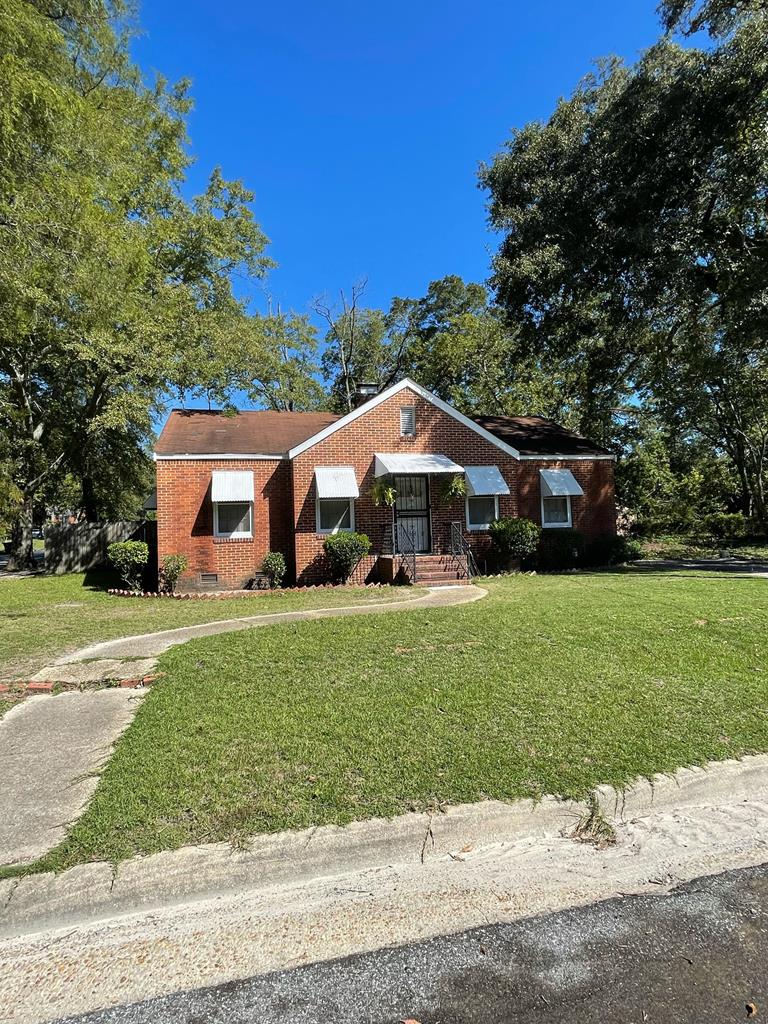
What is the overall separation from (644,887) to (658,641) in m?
4.39

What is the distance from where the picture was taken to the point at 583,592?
10.7 meters

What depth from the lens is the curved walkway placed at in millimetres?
6992

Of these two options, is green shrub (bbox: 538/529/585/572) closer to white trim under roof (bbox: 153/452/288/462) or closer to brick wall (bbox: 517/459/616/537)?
brick wall (bbox: 517/459/616/537)

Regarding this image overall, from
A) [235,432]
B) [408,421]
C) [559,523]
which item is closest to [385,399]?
[408,421]

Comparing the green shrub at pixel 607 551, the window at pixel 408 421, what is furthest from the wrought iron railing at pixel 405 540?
the green shrub at pixel 607 551

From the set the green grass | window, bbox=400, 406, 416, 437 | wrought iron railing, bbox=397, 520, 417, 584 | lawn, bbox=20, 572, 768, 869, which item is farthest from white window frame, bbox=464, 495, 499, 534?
lawn, bbox=20, 572, 768, 869

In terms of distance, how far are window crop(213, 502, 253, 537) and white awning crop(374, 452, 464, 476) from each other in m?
3.68

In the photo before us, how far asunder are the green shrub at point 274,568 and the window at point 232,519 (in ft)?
3.05

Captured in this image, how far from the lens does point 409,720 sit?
4469mm

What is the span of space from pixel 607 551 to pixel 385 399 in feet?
26.3

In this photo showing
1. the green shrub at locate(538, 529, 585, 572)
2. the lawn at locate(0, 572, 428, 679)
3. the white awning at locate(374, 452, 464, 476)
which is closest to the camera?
the lawn at locate(0, 572, 428, 679)

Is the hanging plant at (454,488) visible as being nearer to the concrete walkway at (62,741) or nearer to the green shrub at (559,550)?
the green shrub at (559,550)

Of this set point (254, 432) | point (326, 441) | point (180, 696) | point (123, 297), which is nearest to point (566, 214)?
point (326, 441)

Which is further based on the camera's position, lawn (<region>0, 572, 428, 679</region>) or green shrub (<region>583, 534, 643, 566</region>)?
green shrub (<region>583, 534, 643, 566</region>)
